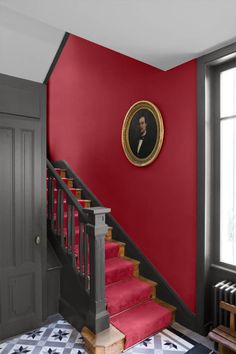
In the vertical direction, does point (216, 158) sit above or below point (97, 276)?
above

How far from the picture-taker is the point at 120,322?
2814 millimetres

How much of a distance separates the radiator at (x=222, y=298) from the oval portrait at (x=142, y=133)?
1.62 meters

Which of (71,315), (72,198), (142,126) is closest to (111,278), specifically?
(71,315)

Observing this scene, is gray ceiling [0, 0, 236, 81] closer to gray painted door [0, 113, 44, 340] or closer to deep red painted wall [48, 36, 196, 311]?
deep red painted wall [48, 36, 196, 311]

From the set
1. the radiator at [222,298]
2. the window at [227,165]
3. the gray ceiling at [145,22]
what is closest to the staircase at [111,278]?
the radiator at [222,298]

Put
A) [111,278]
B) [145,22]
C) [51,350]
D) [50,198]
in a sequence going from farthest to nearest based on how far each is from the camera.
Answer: [50,198], [111,278], [51,350], [145,22]

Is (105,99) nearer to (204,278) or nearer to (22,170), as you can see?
(22,170)

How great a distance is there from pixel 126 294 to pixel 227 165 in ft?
6.05

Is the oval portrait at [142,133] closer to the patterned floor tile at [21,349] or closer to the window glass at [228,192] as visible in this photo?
the window glass at [228,192]

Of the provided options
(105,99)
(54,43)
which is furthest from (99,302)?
(54,43)

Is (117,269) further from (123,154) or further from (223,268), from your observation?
(123,154)

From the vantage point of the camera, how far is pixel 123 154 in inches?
155

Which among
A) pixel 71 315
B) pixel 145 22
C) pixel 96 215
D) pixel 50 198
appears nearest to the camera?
pixel 145 22

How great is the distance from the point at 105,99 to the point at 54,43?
3.61 ft
